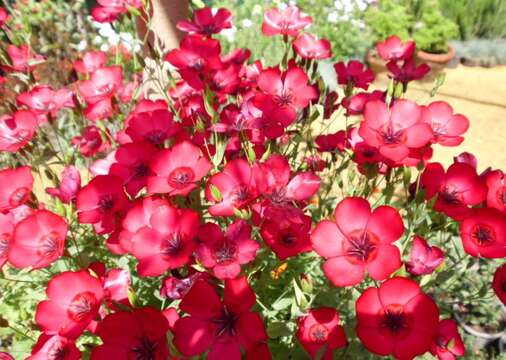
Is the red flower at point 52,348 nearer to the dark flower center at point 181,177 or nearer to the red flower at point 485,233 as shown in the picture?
the dark flower center at point 181,177

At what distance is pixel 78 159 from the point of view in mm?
2174

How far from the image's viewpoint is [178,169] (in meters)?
1.20

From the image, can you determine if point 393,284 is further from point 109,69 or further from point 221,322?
point 109,69

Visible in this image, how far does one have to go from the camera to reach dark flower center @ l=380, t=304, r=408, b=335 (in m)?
1.00

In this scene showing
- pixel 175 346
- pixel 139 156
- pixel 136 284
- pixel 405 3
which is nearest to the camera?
pixel 175 346

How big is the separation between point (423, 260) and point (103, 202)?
38.0 inches

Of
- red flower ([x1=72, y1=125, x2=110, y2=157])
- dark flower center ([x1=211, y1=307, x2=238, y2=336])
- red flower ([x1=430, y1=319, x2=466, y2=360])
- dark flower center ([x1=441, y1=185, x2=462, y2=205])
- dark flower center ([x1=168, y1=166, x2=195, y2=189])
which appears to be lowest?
red flower ([x1=430, y1=319, x2=466, y2=360])

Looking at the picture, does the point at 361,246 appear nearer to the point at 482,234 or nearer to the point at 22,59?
the point at 482,234

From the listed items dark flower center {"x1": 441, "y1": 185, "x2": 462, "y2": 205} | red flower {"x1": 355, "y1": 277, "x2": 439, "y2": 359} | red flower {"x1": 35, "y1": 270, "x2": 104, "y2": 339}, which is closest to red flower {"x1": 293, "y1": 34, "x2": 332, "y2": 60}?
dark flower center {"x1": 441, "y1": 185, "x2": 462, "y2": 205}

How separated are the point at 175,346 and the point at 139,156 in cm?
61

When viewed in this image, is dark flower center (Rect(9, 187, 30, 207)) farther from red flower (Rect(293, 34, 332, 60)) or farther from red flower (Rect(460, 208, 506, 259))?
red flower (Rect(460, 208, 506, 259))

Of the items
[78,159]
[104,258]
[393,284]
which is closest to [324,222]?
[393,284]

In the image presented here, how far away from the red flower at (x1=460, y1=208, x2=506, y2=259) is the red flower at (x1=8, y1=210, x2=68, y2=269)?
44.0 inches

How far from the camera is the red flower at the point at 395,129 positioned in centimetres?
115
